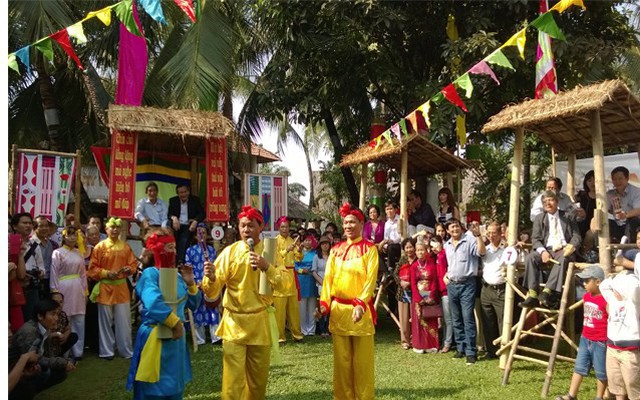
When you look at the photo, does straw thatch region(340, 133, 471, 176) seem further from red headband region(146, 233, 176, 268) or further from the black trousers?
red headband region(146, 233, 176, 268)

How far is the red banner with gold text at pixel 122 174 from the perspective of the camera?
8.68 metres

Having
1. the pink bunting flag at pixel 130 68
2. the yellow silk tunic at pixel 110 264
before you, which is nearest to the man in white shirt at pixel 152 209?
the yellow silk tunic at pixel 110 264

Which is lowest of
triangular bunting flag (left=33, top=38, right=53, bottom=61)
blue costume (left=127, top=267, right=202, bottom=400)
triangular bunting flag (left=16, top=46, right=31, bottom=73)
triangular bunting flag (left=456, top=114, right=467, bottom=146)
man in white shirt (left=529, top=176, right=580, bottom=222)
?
blue costume (left=127, top=267, right=202, bottom=400)

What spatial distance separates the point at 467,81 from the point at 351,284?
3.68 m

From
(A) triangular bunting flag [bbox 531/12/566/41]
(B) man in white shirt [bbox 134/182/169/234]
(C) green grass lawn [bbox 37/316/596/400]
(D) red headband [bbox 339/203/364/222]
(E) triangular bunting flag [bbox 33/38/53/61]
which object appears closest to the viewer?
(D) red headband [bbox 339/203/364/222]

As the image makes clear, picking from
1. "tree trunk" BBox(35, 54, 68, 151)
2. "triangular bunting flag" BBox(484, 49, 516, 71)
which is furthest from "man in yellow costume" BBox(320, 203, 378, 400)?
"tree trunk" BBox(35, 54, 68, 151)

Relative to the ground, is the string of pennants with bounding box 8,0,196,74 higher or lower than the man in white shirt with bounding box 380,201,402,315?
higher

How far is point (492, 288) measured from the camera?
7883mm

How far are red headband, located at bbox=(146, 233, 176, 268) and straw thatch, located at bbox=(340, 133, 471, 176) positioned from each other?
16.4 ft

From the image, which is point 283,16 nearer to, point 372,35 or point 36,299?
point 372,35

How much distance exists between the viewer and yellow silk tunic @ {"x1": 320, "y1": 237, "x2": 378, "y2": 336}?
545 cm

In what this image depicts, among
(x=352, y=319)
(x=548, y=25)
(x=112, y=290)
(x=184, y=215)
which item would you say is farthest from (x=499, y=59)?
(x=112, y=290)

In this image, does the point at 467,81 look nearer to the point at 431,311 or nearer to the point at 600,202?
the point at 600,202

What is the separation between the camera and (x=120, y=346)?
8266 mm
